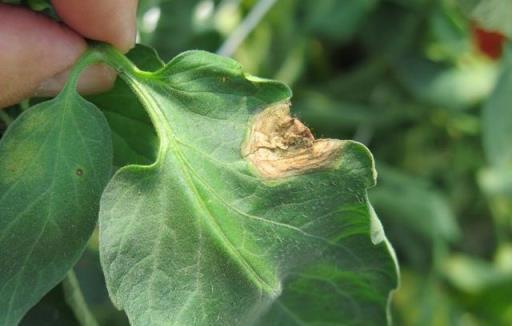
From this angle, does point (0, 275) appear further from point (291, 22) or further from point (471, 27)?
point (471, 27)

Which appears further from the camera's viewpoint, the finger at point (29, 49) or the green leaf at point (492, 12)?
the green leaf at point (492, 12)

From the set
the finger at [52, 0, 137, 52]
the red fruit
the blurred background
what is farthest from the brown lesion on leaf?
the red fruit

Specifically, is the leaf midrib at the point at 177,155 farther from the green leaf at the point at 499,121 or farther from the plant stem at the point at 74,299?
the green leaf at the point at 499,121

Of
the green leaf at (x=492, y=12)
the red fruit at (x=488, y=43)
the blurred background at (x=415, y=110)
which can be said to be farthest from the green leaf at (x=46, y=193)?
the red fruit at (x=488, y=43)

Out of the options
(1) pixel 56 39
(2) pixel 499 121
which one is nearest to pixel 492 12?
(2) pixel 499 121

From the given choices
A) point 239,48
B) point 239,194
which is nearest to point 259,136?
point 239,194

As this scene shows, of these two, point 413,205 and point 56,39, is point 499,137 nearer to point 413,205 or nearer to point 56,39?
point 413,205

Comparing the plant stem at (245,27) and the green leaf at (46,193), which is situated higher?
the green leaf at (46,193)

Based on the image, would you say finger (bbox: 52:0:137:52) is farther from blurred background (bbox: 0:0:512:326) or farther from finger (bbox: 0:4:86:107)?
blurred background (bbox: 0:0:512:326)
